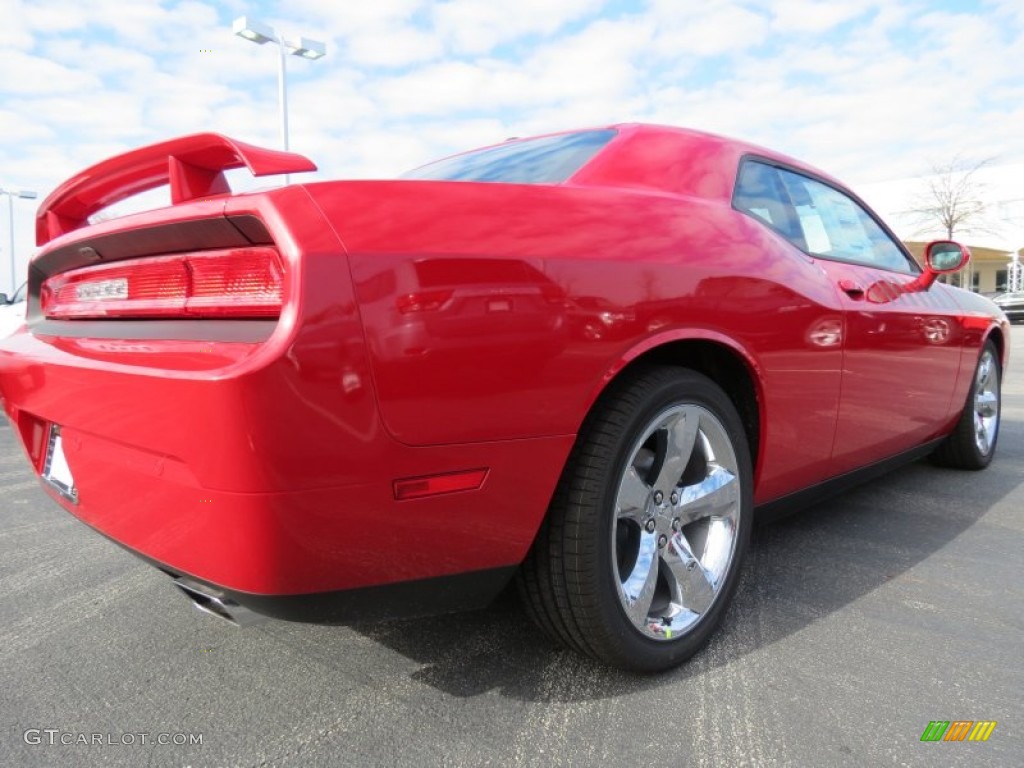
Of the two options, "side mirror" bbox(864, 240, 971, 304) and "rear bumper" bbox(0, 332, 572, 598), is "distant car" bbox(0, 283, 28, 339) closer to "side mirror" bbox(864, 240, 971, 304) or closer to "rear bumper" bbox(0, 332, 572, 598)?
"rear bumper" bbox(0, 332, 572, 598)

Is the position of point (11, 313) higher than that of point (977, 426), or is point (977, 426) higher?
point (11, 313)

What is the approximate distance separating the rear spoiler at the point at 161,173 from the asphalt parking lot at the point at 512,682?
1179 mm

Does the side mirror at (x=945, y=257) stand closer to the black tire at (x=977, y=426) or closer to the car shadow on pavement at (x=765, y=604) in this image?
the black tire at (x=977, y=426)

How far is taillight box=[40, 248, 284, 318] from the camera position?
1.38 metres

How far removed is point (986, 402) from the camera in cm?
399

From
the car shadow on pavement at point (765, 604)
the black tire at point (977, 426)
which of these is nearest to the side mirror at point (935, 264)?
the black tire at point (977, 426)

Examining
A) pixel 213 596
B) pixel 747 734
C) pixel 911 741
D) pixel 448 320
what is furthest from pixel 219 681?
pixel 911 741

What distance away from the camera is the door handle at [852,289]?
247 cm

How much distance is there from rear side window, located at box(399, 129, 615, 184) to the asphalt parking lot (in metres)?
1.32

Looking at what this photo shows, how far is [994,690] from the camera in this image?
1.76 m

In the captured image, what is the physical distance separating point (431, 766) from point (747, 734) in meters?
0.69

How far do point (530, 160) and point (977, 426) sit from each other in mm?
3013

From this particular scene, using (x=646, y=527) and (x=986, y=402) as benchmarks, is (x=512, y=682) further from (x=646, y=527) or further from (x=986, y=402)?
(x=986, y=402)

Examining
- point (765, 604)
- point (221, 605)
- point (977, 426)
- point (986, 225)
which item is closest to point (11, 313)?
point (221, 605)
